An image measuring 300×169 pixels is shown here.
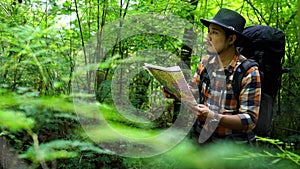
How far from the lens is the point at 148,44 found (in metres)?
4.55

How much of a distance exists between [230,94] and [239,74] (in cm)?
15

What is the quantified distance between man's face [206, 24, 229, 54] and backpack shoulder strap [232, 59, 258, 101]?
0.69 ft

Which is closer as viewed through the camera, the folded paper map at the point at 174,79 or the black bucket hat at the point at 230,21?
the folded paper map at the point at 174,79

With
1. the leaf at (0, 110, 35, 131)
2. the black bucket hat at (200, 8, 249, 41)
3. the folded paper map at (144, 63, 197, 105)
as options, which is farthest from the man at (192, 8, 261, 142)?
the leaf at (0, 110, 35, 131)

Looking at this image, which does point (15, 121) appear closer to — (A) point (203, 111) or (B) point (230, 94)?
(A) point (203, 111)

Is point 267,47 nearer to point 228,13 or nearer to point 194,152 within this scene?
point 228,13

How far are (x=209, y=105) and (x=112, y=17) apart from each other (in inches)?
108

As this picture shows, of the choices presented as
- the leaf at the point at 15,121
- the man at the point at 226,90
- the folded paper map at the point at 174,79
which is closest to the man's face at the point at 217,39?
the man at the point at 226,90

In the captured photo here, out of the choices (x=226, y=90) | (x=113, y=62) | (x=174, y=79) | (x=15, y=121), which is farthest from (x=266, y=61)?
(x=15, y=121)

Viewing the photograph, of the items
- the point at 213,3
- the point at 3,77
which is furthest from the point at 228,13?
the point at 213,3

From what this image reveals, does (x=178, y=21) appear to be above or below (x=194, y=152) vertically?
above

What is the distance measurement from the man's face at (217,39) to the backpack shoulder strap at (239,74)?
0.21 m

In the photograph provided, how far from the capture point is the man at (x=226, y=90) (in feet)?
6.98

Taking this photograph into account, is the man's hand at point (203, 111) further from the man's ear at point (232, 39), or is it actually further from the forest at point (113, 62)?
the man's ear at point (232, 39)
